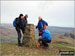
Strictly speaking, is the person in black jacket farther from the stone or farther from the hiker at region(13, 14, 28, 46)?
the stone

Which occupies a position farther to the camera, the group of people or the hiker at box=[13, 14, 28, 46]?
the hiker at box=[13, 14, 28, 46]

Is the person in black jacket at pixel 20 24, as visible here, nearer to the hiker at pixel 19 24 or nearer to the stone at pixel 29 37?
the hiker at pixel 19 24

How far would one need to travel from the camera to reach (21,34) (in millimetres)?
15758

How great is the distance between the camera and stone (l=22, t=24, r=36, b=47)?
15.5 metres

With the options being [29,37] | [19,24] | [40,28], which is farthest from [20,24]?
[40,28]

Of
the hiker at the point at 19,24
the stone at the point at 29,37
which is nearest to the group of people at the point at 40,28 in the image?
the hiker at the point at 19,24

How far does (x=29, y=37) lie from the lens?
611 inches

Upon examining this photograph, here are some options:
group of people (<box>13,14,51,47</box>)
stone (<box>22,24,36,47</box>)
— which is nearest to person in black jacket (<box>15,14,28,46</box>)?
group of people (<box>13,14,51,47</box>)

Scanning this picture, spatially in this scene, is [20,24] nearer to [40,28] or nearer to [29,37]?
[29,37]

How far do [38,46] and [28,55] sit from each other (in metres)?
3.63

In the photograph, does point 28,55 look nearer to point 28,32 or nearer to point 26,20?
point 28,32

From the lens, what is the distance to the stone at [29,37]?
15.5m

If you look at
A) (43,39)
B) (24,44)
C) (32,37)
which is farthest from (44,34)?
(24,44)

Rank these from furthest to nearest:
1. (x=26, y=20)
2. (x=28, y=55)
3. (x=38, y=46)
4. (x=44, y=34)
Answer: (x=26, y=20), (x=38, y=46), (x=44, y=34), (x=28, y=55)
